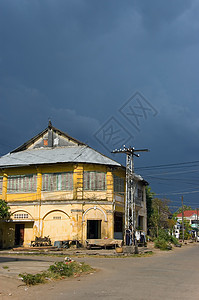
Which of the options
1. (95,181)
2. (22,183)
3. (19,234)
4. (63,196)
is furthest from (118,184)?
(19,234)

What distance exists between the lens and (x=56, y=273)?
12.8 meters

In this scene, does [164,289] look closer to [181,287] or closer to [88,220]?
[181,287]

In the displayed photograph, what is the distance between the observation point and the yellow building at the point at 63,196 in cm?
3112

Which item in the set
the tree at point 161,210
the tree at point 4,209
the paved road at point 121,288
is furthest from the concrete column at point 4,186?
the tree at point 161,210

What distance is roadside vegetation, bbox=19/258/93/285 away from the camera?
1114 cm

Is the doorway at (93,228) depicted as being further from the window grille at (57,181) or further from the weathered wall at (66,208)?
the window grille at (57,181)

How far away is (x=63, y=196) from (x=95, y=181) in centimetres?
343

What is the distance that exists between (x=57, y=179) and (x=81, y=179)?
254cm

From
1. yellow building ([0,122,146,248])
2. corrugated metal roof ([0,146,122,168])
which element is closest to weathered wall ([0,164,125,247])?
yellow building ([0,122,146,248])

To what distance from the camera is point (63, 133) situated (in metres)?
36.6

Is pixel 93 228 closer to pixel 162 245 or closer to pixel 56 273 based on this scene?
pixel 162 245

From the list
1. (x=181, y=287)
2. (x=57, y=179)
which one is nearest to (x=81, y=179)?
(x=57, y=179)

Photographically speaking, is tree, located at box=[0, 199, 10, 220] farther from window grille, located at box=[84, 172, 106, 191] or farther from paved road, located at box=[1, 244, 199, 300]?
paved road, located at box=[1, 244, 199, 300]

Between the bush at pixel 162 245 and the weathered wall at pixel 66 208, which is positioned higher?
the weathered wall at pixel 66 208
